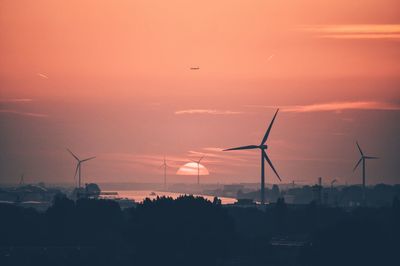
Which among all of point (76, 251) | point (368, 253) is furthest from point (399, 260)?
point (76, 251)

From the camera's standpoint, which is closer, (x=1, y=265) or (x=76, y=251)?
(x=1, y=265)

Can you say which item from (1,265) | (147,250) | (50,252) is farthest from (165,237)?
(1,265)

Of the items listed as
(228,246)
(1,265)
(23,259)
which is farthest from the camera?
(228,246)

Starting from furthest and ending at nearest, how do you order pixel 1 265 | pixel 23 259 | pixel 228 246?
pixel 228 246 < pixel 23 259 < pixel 1 265

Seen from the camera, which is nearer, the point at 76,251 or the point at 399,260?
the point at 399,260

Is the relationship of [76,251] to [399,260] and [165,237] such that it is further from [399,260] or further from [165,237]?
[399,260]

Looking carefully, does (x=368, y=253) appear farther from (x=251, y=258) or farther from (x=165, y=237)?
(x=165, y=237)

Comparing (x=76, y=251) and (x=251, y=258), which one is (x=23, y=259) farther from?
(x=251, y=258)

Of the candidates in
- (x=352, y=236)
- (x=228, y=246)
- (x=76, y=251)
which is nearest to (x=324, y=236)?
(x=352, y=236)
